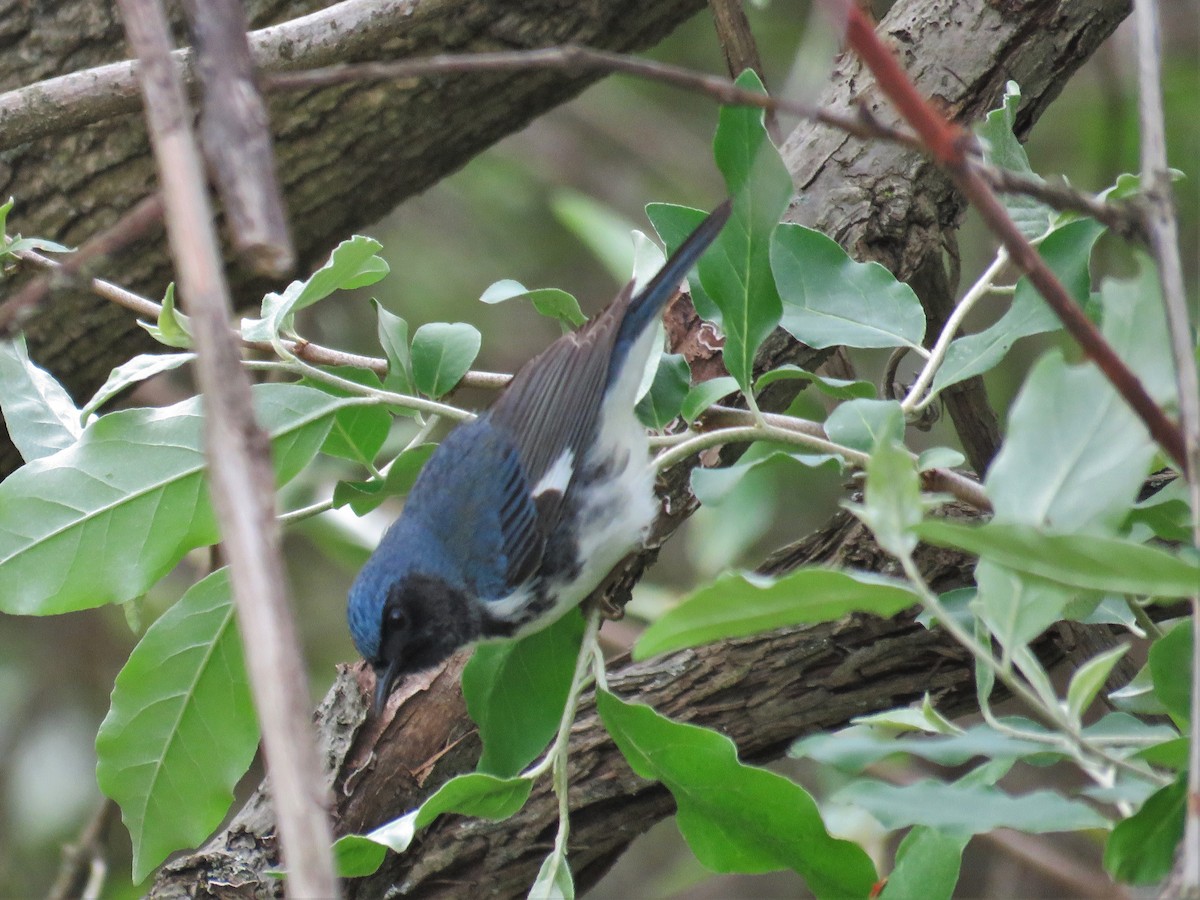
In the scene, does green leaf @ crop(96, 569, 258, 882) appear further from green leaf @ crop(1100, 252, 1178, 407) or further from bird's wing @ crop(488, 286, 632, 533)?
green leaf @ crop(1100, 252, 1178, 407)

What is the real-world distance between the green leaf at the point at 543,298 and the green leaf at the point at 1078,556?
129 centimetres

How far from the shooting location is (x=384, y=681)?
2.57 m

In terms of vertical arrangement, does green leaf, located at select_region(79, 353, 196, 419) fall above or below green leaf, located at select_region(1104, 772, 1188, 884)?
above

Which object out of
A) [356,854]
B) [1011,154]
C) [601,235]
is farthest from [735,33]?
[356,854]

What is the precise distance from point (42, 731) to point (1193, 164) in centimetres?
496

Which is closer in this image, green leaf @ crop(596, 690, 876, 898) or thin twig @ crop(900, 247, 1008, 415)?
green leaf @ crop(596, 690, 876, 898)

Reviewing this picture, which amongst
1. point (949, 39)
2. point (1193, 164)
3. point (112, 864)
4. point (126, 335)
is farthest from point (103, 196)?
point (1193, 164)

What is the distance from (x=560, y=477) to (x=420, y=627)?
483 millimetres

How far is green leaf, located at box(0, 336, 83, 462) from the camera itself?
2139 millimetres

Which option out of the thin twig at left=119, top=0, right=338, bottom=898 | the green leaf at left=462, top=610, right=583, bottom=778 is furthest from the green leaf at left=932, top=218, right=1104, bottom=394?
the thin twig at left=119, top=0, right=338, bottom=898

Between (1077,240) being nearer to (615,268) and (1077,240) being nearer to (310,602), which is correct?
(615,268)

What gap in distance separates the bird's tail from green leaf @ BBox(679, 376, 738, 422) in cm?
23

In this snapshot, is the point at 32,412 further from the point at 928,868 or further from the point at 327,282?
the point at 928,868

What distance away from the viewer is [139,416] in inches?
81.6
